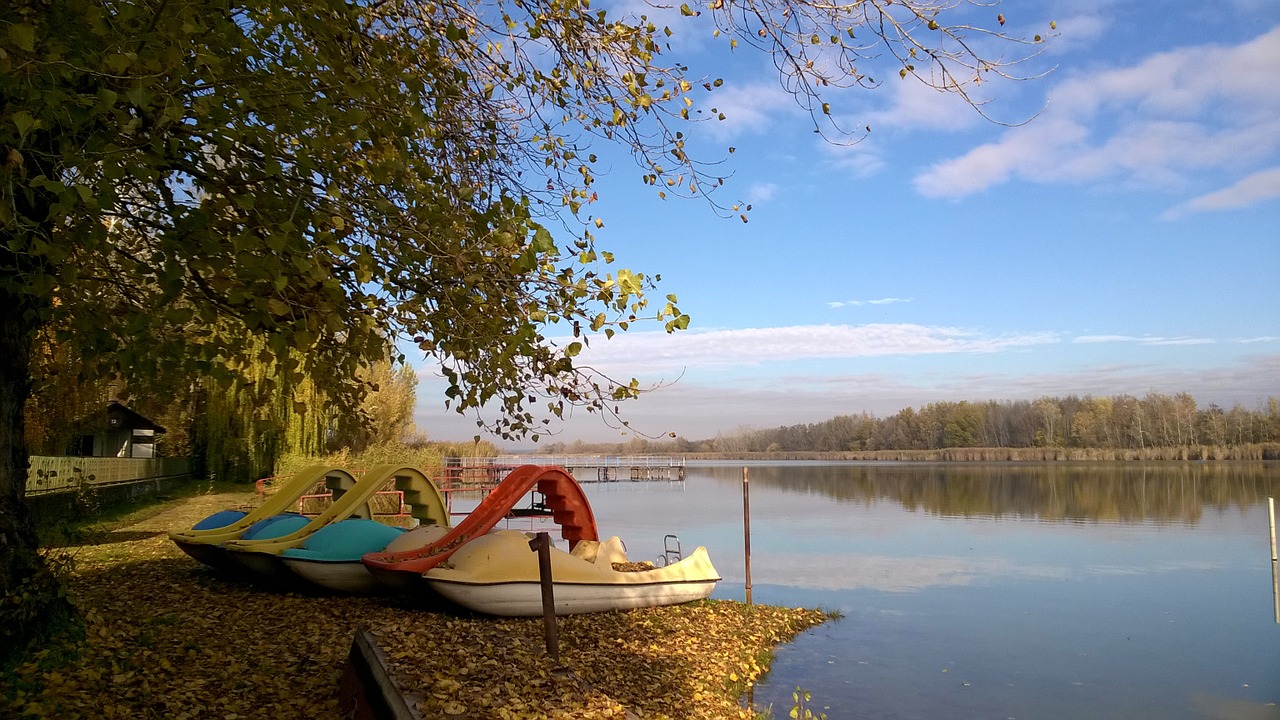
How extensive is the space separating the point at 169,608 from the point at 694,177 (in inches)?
243

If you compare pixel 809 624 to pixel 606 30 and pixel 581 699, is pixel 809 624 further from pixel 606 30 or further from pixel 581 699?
pixel 606 30

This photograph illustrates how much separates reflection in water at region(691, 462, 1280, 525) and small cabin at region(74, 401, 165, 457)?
96.5 feet

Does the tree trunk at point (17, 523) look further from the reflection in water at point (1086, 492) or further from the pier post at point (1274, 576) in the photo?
the reflection in water at point (1086, 492)

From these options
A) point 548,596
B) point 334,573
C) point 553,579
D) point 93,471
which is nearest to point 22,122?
point 548,596

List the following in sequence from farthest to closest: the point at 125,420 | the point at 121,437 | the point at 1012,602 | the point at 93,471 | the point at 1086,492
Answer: the point at 1086,492 < the point at 121,437 < the point at 125,420 < the point at 93,471 < the point at 1012,602

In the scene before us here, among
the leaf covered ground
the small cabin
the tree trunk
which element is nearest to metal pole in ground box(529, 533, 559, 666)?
the leaf covered ground

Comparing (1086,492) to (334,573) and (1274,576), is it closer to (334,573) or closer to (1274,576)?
(1274,576)

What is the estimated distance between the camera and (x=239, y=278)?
4.01m

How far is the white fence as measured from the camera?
15688mm

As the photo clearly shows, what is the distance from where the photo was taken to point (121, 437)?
28547 millimetres

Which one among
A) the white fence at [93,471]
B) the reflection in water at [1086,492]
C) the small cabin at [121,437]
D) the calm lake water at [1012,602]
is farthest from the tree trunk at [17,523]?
the reflection in water at [1086,492]

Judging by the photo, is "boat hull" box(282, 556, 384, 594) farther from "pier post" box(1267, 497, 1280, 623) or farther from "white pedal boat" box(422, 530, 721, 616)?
"pier post" box(1267, 497, 1280, 623)

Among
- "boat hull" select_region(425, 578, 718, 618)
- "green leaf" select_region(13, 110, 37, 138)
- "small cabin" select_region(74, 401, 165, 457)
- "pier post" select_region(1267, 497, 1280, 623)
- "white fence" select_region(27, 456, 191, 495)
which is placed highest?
"green leaf" select_region(13, 110, 37, 138)

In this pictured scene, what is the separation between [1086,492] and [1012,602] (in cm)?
3192
